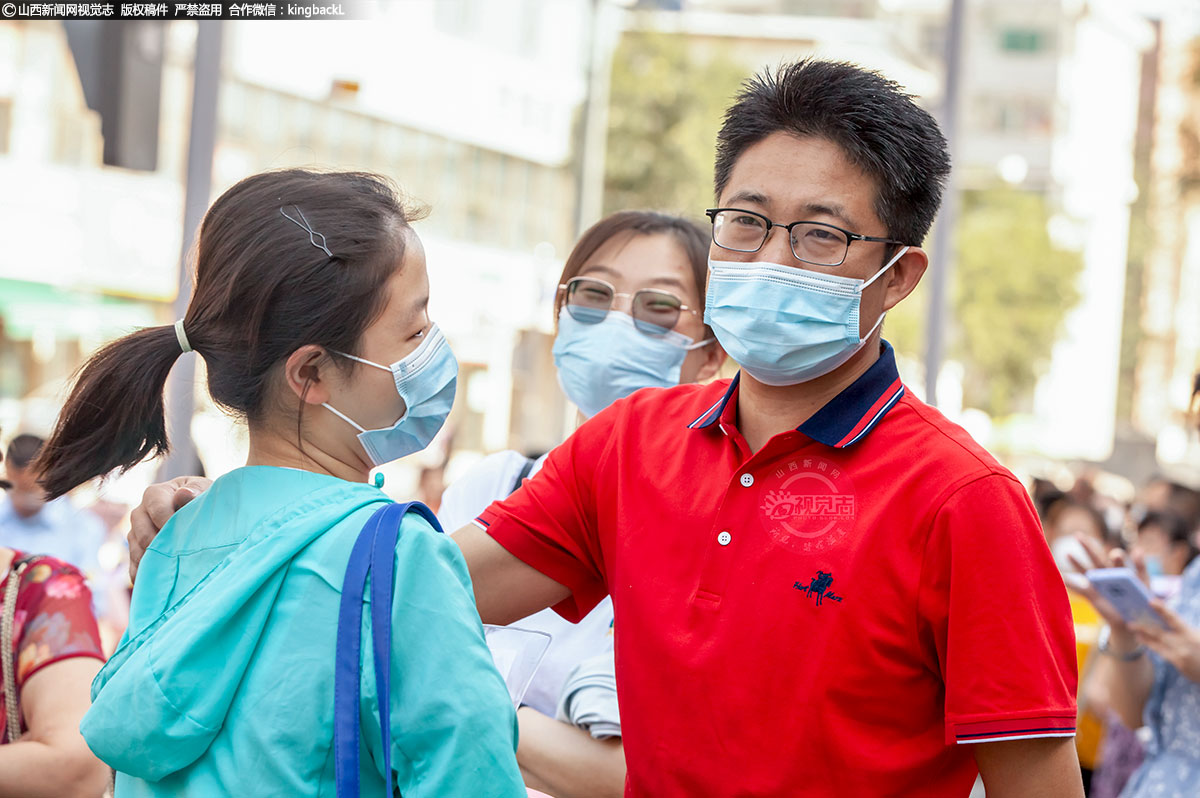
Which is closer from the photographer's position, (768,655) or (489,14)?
(768,655)

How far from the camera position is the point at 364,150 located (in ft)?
84.1

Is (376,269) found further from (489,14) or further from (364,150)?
(489,14)

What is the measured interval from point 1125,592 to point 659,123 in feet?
73.4

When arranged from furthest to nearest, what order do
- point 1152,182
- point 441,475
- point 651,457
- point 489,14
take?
1. point 1152,182
2. point 489,14
3. point 441,475
4. point 651,457

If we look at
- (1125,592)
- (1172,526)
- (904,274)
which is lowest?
(1172,526)

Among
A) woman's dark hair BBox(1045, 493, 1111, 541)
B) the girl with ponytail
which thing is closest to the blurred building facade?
woman's dark hair BBox(1045, 493, 1111, 541)

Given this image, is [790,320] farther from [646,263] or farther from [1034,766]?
[646,263]

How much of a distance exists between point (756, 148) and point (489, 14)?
27.7 metres

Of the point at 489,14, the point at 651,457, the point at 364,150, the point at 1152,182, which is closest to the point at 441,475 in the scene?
the point at 651,457

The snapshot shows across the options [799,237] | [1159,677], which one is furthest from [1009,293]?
[799,237]

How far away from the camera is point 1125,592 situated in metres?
3.67

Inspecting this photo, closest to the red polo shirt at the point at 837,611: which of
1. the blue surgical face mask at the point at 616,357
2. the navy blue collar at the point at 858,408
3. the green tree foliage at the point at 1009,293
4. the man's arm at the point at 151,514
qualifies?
the navy blue collar at the point at 858,408

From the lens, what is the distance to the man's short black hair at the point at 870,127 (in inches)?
78.1

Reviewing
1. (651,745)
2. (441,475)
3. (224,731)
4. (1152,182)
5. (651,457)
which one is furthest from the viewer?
(1152,182)
